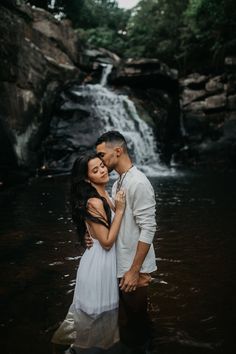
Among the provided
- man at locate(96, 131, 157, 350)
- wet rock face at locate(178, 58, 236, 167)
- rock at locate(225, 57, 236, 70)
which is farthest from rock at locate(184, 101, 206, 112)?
man at locate(96, 131, 157, 350)

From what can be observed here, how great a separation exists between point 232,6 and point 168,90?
6.15m

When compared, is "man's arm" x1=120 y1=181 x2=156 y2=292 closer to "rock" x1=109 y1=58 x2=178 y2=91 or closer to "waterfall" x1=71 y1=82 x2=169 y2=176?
"waterfall" x1=71 y1=82 x2=169 y2=176

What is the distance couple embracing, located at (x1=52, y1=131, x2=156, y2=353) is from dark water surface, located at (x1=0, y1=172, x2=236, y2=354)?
28.6 inches

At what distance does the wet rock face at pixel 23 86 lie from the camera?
47.7 feet

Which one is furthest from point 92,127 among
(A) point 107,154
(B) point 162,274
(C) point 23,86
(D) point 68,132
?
(A) point 107,154

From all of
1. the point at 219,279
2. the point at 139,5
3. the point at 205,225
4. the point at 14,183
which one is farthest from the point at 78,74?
the point at 219,279

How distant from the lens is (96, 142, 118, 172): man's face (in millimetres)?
3318

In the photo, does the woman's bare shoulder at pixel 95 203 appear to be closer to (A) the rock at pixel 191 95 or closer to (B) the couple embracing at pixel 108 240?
(B) the couple embracing at pixel 108 240

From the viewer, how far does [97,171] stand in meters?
3.32

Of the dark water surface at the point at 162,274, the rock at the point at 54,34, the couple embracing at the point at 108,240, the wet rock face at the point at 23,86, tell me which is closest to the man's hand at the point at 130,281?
the couple embracing at the point at 108,240

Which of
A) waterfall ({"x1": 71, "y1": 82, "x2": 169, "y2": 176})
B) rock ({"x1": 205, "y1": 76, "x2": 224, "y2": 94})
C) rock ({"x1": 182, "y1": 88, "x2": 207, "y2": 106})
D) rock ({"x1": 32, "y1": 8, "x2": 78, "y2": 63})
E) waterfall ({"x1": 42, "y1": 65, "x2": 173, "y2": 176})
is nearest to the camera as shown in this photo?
waterfall ({"x1": 42, "y1": 65, "x2": 173, "y2": 176})

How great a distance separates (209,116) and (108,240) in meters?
21.0

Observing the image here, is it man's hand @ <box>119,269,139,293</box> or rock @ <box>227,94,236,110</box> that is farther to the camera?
rock @ <box>227,94,236,110</box>

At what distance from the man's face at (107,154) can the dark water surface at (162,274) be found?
185 centimetres
